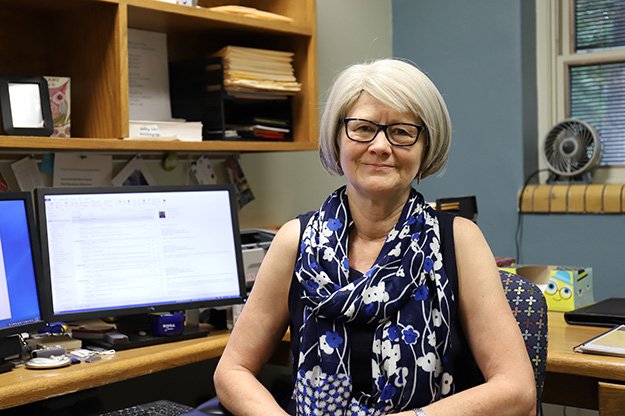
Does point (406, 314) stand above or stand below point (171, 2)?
below

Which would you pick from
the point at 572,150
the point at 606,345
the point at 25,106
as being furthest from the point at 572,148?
the point at 25,106

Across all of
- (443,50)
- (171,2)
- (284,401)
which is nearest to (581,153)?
(443,50)

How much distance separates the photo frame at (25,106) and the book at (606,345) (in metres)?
1.43

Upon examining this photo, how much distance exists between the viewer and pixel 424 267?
1.69m

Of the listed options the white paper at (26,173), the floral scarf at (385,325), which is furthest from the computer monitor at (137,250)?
the floral scarf at (385,325)

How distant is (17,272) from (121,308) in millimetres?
294

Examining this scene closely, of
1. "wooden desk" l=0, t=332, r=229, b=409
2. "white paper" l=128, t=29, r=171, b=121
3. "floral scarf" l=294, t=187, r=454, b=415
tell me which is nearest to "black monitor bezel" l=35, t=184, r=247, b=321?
"wooden desk" l=0, t=332, r=229, b=409

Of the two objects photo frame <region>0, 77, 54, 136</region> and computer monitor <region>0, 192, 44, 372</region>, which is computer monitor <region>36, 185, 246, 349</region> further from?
photo frame <region>0, 77, 54, 136</region>

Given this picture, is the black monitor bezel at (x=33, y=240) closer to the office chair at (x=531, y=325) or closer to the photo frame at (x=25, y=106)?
the photo frame at (x=25, y=106)

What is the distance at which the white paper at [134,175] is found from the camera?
8.75 ft

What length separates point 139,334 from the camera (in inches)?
91.5

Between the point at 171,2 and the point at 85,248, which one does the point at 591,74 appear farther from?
the point at 85,248

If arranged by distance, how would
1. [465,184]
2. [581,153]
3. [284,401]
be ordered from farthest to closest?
1. [465,184]
2. [581,153]
3. [284,401]

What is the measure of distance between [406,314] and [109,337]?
0.93 m
